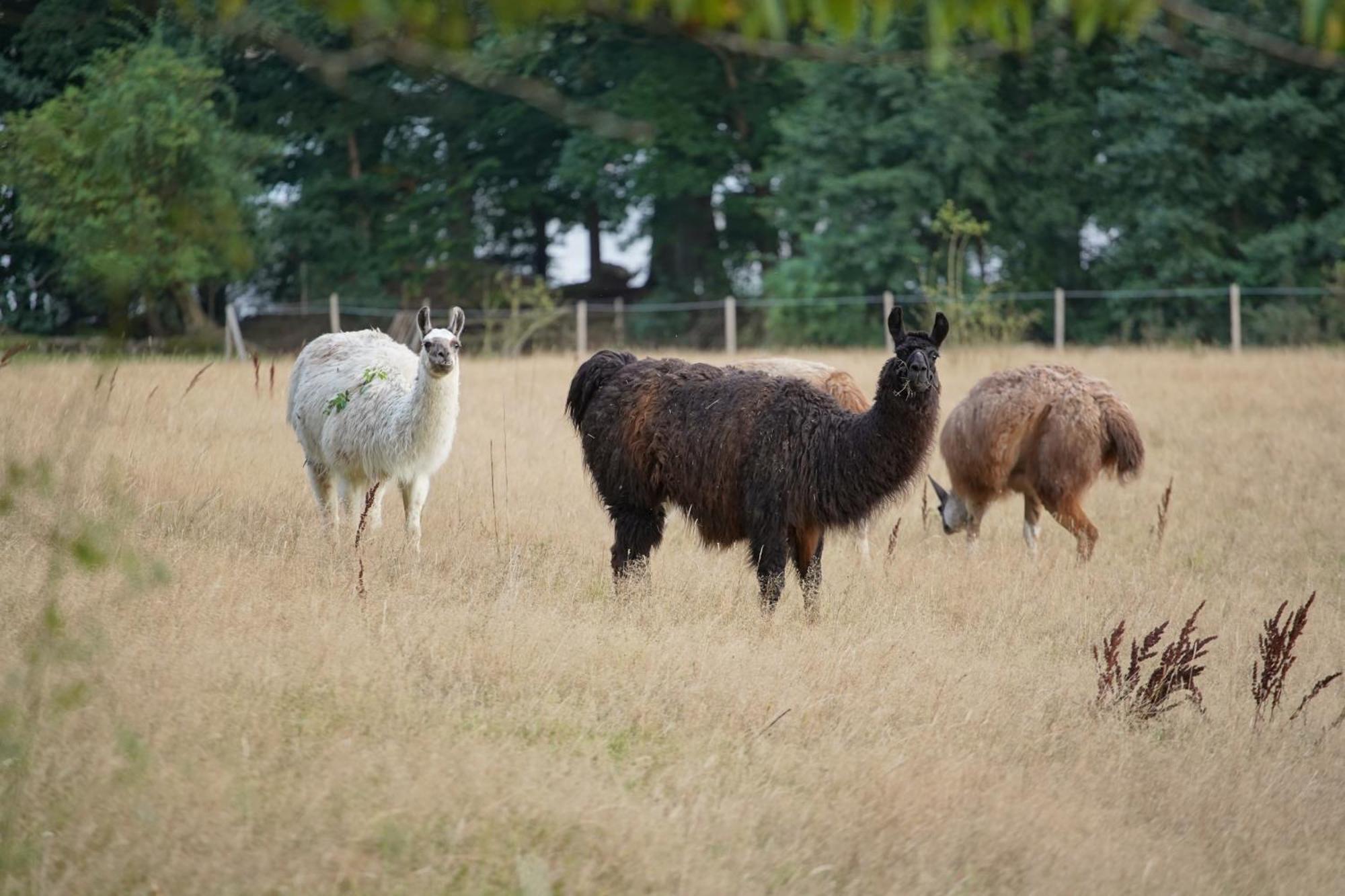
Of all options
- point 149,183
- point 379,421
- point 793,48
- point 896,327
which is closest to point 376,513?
point 379,421

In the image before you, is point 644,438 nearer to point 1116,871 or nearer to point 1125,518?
point 1116,871

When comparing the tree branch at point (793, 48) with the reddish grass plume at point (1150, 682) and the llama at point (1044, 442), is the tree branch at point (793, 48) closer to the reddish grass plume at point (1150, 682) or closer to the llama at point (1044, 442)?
the reddish grass plume at point (1150, 682)

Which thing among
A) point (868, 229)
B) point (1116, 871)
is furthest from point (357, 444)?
point (868, 229)

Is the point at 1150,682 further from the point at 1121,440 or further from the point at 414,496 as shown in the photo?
the point at 414,496

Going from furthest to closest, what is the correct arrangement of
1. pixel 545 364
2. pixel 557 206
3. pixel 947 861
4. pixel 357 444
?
1. pixel 557 206
2. pixel 545 364
3. pixel 357 444
4. pixel 947 861

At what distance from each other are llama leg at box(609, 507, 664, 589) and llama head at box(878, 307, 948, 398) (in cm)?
144

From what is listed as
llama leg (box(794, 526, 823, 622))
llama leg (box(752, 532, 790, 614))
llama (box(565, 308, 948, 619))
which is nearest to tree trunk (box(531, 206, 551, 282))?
llama (box(565, 308, 948, 619))

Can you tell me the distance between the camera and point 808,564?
7.96 metres

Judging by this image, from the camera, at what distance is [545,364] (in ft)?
65.6

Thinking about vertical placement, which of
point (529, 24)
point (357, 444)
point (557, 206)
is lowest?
point (357, 444)

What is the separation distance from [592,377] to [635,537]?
3.32 ft

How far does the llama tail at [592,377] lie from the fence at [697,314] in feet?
55.7

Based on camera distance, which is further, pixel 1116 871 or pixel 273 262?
pixel 273 262

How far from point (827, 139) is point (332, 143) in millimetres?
12540
